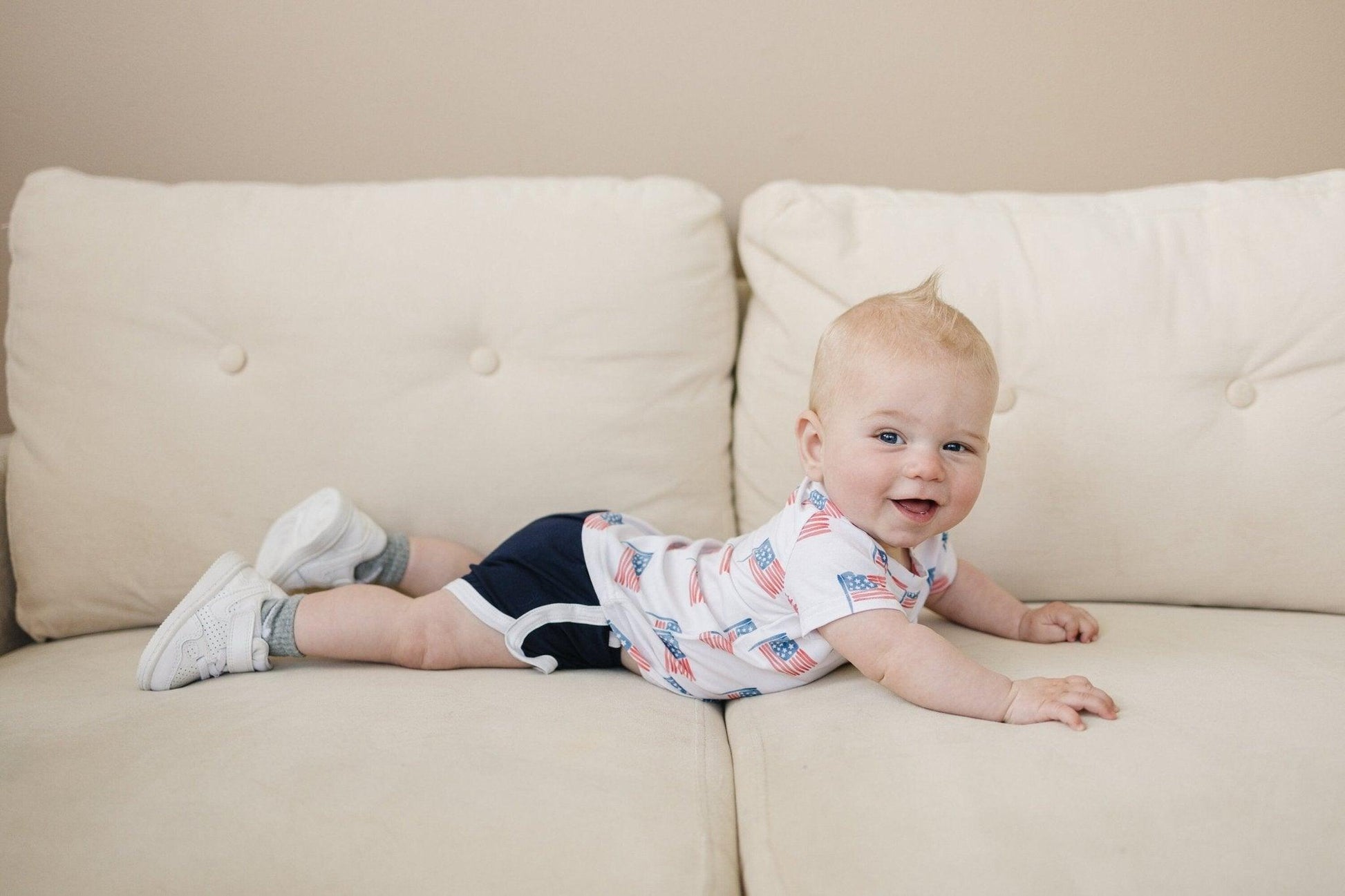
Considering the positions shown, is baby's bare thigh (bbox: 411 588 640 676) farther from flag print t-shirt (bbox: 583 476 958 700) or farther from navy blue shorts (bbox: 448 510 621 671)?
flag print t-shirt (bbox: 583 476 958 700)

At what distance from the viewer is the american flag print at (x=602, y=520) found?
1.21 meters

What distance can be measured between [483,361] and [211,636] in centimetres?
48

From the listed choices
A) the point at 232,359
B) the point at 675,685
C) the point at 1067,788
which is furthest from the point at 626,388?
the point at 1067,788

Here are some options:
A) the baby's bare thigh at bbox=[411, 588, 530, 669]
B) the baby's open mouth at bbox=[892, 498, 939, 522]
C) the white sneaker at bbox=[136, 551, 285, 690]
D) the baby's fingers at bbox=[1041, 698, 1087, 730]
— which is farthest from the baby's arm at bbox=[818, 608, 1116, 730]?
the white sneaker at bbox=[136, 551, 285, 690]

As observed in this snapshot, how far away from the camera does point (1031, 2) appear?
1653 mm

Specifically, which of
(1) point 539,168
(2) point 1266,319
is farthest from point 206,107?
(2) point 1266,319

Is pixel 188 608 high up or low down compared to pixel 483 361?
down

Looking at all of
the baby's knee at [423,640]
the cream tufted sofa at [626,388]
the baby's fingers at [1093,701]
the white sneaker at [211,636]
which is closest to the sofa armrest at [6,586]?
the cream tufted sofa at [626,388]

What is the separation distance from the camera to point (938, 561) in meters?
1.17

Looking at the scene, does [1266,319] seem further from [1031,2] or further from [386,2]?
[386,2]

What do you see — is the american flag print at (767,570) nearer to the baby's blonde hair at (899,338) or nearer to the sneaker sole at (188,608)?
the baby's blonde hair at (899,338)

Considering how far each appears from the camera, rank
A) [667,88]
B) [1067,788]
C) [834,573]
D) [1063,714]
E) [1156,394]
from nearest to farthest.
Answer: [1067,788] < [1063,714] < [834,573] < [1156,394] < [667,88]

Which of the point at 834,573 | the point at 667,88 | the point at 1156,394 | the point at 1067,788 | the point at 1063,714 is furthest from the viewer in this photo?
the point at 667,88

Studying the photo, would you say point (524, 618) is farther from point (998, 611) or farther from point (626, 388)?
point (998, 611)
